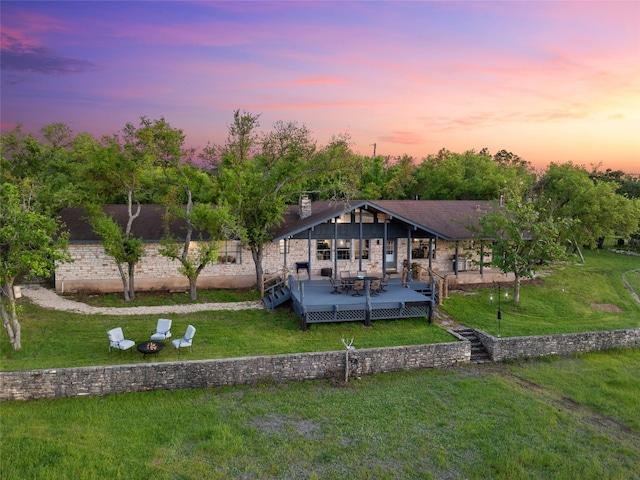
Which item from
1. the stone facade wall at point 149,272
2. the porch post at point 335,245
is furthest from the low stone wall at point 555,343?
the stone facade wall at point 149,272

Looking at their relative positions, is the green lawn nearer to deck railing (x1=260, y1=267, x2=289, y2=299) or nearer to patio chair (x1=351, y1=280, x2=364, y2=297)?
deck railing (x1=260, y1=267, x2=289, y2=299)

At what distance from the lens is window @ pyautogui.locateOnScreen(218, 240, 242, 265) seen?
73.5ft

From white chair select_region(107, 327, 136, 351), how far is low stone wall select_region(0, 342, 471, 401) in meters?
1.16

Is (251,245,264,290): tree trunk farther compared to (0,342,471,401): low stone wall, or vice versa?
(251,245,264,290): tree trunk

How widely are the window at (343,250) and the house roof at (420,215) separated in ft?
6.70

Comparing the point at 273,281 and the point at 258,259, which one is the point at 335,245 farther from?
the point at 258,259

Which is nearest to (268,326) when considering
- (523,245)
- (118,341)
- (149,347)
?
(149,347)

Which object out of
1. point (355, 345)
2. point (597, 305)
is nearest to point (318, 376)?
point (355, 345)

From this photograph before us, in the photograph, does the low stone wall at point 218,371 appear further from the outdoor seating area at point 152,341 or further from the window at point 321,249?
the window at point 321,249

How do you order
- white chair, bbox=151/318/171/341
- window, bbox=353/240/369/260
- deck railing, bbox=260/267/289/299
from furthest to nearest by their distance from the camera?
window, bbox=353/240/369/260 < deck railing, bbox=260/267/289/299 < white chair, bbox=151/318/171/341

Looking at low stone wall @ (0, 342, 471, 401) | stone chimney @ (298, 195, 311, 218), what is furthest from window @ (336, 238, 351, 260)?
low stone wall @ (0, 342, 471, 401)

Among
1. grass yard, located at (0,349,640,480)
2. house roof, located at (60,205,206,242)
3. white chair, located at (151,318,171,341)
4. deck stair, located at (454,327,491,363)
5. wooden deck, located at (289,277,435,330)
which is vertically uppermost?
house roof, located at (60,205,206,242)

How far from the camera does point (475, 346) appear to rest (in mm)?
16094

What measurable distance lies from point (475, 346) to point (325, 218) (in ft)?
28.6
